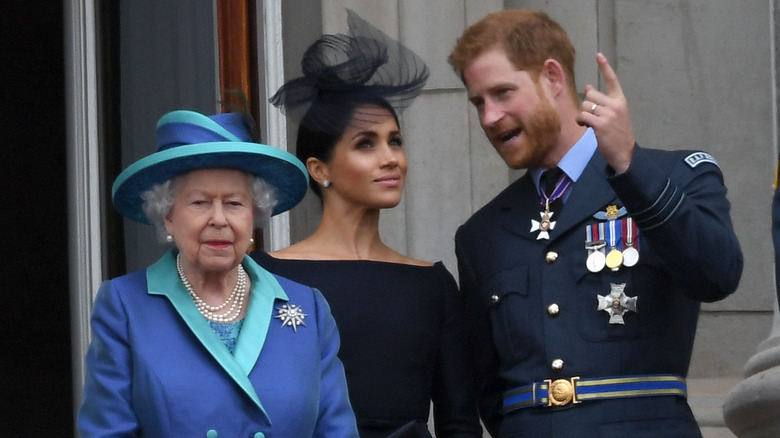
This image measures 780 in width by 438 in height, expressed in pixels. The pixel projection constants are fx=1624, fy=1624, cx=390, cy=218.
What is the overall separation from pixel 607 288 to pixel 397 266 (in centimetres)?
60

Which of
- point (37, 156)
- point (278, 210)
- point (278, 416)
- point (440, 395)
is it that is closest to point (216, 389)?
point (278, 416)

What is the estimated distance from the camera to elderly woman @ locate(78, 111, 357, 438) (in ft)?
10.8

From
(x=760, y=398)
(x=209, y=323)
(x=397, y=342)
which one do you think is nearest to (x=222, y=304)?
(x=209, y=323)

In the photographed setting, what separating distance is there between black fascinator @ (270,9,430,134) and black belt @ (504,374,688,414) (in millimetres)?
875

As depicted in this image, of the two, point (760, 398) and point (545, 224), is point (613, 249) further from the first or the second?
point (760, 398)

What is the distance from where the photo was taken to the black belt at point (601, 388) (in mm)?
3742

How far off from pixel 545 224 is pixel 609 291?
0.87 ft

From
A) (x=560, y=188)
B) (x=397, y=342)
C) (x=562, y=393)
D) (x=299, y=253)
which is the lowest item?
(x=562, y=393)

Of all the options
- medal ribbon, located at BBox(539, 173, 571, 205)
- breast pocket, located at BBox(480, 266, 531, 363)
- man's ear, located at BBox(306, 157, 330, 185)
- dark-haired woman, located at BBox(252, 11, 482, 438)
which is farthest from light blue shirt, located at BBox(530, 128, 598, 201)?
man's ear, located at BBox(306, 157, 330, 185)

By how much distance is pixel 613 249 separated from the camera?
382 centimetres

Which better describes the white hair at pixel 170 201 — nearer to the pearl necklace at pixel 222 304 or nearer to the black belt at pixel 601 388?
the pearl necklace at pixel 222 304

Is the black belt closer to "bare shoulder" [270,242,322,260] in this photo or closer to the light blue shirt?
the light blue shirt

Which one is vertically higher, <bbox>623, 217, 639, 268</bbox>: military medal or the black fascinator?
the black fascinator

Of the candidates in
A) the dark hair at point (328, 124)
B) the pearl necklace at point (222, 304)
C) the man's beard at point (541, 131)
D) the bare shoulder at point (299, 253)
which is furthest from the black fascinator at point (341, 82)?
the pearl necklace at point (222, 304)
